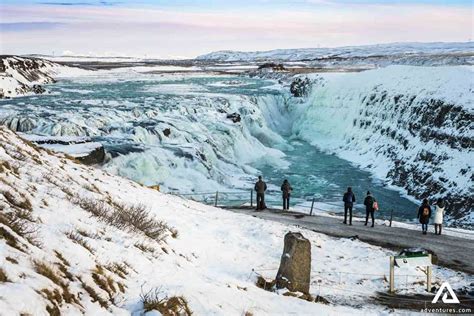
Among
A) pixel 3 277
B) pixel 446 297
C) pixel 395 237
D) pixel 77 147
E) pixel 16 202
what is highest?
pixel 16 202

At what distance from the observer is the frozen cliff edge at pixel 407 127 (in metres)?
28.5

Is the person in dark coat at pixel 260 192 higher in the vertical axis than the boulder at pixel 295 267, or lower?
lower

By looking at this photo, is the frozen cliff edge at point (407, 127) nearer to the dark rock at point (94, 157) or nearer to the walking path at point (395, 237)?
the walking path at point (395, 237)

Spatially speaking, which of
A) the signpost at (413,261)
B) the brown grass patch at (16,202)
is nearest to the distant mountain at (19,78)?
the brown grass patch at (16,202)

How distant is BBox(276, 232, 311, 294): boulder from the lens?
376 inches

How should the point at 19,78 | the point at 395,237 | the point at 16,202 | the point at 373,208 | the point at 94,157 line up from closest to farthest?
the point at 16,202 → the point at 395,237 → the point at 373,208 → the point at 94,157 → the point at 19,78

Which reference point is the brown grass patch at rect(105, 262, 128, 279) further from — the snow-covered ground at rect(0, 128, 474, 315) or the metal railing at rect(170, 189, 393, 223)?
the metal railing at rect(170, 189, 393, 223)

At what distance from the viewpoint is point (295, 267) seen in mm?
9648

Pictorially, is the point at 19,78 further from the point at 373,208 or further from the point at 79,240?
the point at 79,240

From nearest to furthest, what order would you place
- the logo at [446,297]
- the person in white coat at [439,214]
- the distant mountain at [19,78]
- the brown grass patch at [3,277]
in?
1. the brown grass patch at [3,277]
2. the logo at [446,297]
3. the person in white coat at [439,214]
4. the distant mountain at [19,78]

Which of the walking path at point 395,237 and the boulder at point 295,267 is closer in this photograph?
the boulder at point 295,267

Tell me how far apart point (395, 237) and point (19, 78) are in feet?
198

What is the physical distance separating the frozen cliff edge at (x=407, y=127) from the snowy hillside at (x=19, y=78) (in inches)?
1151

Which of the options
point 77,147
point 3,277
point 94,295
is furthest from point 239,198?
point 3,277
